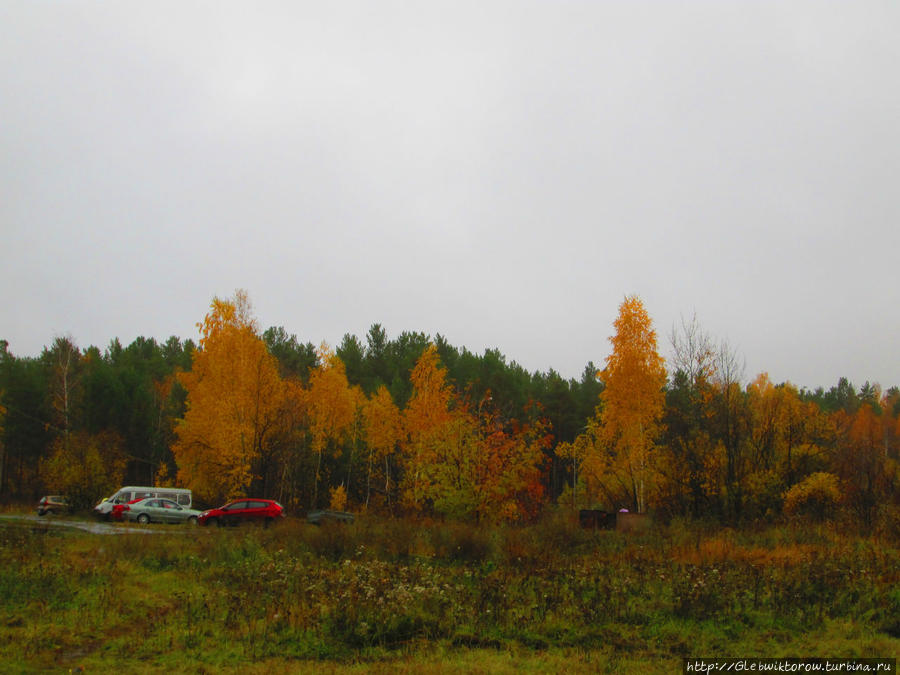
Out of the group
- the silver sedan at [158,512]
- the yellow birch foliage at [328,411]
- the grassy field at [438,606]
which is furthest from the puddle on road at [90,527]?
Answer: the yellow birch foliage at [328,411]

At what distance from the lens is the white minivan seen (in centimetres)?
2966

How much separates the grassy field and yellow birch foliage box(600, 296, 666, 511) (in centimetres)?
1231

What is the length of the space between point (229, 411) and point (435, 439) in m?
13.4

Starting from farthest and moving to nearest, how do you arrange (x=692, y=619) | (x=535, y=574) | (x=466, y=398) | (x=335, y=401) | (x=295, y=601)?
(x=335, y=401), (x=466, y=398), (x=535, y=574), (x=295, y=601), (x=692, y=619)

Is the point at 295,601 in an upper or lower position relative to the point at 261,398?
lower

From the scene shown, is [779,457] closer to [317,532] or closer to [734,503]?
[734,503]

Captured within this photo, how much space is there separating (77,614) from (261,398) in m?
24.1

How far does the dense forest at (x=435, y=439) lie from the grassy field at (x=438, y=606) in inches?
332

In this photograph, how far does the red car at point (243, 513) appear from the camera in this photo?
27.8 meters

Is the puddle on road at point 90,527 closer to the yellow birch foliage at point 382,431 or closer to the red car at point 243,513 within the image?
the red car at point 243,513

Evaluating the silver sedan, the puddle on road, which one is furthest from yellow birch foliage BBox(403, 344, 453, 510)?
the puddle on road

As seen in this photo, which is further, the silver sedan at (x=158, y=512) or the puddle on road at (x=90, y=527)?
the silver sedan at (x=158, y=512)

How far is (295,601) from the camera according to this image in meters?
11.4

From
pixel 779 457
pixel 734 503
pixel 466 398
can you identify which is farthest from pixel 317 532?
pixel 779 457
